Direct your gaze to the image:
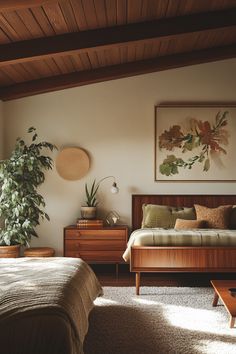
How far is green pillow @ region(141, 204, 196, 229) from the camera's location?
531cm

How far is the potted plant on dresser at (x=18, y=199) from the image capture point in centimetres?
501

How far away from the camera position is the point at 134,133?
582 cm

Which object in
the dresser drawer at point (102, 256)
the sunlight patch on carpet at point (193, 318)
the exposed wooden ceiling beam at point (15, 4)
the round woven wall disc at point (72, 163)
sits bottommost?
the sunlight patch on carpet at point (193, 318)

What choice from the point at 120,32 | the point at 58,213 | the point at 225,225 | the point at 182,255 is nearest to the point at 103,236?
the point at 58,213

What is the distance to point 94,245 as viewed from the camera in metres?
5.27

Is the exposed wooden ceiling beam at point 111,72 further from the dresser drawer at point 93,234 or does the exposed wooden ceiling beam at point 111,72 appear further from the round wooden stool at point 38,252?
the round wooden stool at point 38,252

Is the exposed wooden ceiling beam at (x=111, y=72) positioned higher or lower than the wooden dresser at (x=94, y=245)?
higher

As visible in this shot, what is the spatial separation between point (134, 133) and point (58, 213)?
5.33 ft

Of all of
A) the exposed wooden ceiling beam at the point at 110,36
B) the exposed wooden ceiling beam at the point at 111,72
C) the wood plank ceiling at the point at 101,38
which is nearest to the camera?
the wood plank ceiling at the point at 101,38

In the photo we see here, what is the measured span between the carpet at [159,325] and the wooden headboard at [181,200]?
1.69 metres

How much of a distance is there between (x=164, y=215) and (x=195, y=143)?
3.99 ft

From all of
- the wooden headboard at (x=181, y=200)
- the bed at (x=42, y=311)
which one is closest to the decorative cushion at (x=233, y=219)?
the wooden headboard at (x=181, y=200)

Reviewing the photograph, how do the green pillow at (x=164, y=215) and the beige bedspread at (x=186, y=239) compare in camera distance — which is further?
the green pillow at (x=164, y=215)

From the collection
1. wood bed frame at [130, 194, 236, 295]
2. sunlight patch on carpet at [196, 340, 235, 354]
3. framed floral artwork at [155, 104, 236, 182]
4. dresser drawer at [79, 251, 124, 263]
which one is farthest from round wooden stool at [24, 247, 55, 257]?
sunlight patch on carpet at [196, 340, 235, 354]
